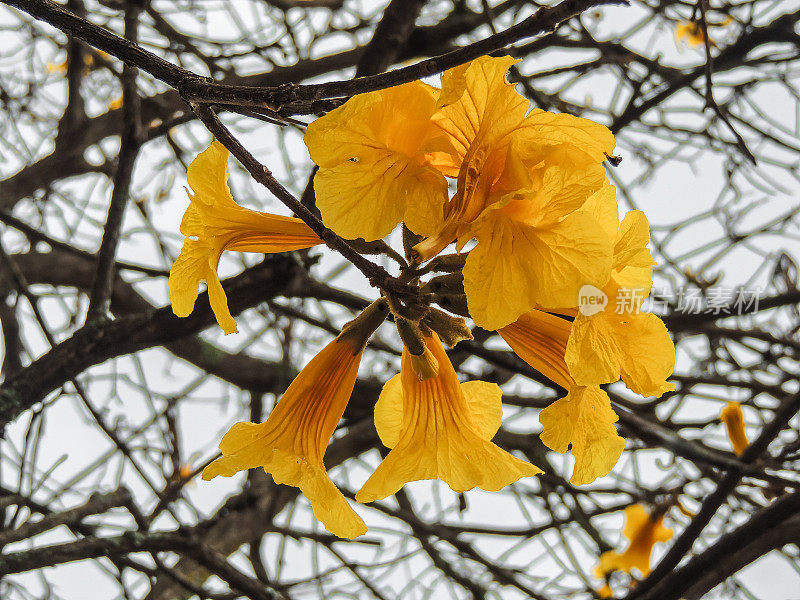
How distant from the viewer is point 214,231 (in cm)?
132

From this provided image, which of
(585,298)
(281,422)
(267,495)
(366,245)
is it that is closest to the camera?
(585,298)

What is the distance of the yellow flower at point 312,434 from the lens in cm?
129

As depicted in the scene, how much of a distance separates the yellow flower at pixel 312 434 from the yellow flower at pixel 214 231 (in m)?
0.21

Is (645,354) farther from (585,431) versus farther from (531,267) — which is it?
(531,267)

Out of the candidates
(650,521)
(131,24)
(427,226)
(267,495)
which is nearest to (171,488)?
(267,495)

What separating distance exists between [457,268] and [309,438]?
49 cm

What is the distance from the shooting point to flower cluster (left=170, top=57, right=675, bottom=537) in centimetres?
102

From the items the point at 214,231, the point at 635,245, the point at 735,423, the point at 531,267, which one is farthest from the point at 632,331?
the point at 735,423

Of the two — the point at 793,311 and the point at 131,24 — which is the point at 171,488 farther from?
the point at 793,311

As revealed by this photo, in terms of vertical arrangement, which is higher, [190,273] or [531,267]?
[190,273]

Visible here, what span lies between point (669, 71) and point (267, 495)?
2.85m

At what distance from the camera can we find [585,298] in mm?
1081

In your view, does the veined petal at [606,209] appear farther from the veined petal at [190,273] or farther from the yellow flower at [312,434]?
the veined petal at [190,273]

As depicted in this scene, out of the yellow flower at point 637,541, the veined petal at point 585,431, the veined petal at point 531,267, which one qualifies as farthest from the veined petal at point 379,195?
the yellow flower at point 637,541
